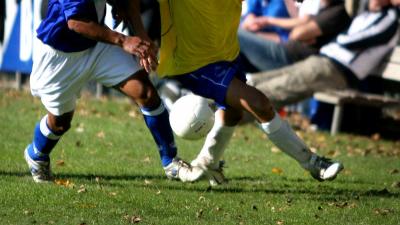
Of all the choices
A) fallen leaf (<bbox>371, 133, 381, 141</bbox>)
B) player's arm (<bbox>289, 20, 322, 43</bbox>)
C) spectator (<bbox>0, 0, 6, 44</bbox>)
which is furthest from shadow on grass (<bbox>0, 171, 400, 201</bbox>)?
spectator (<bbox>0, 0, 6, 44</bbox>)

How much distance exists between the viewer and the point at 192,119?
849 cm

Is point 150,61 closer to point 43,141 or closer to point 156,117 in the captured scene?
point 156,117

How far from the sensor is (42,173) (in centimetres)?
889

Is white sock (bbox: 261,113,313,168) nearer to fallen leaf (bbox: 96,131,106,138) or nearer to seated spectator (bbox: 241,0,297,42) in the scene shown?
fallen leaf (bbox: 96,131,106,138)

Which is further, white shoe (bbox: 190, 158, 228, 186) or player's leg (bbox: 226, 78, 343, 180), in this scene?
white shoe (bbox: 190, 158, 228, 186)

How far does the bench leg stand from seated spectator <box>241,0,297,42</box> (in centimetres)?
141

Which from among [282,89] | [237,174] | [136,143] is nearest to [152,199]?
[237,174]

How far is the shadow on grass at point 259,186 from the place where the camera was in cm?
886

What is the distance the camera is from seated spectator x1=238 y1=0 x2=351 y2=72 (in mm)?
14430

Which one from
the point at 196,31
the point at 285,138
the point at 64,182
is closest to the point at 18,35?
the point at 64,182

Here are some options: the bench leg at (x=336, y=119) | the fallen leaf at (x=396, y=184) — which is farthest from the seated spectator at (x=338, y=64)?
the fallen leaf at (x=396, y=184)

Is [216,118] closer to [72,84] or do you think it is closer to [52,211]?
[72,84]

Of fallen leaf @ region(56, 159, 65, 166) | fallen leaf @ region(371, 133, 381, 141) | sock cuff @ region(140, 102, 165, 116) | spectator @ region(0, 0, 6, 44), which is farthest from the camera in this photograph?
spectator @ region(0, 0, 6, 44)

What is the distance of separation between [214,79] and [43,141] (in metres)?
1.51
